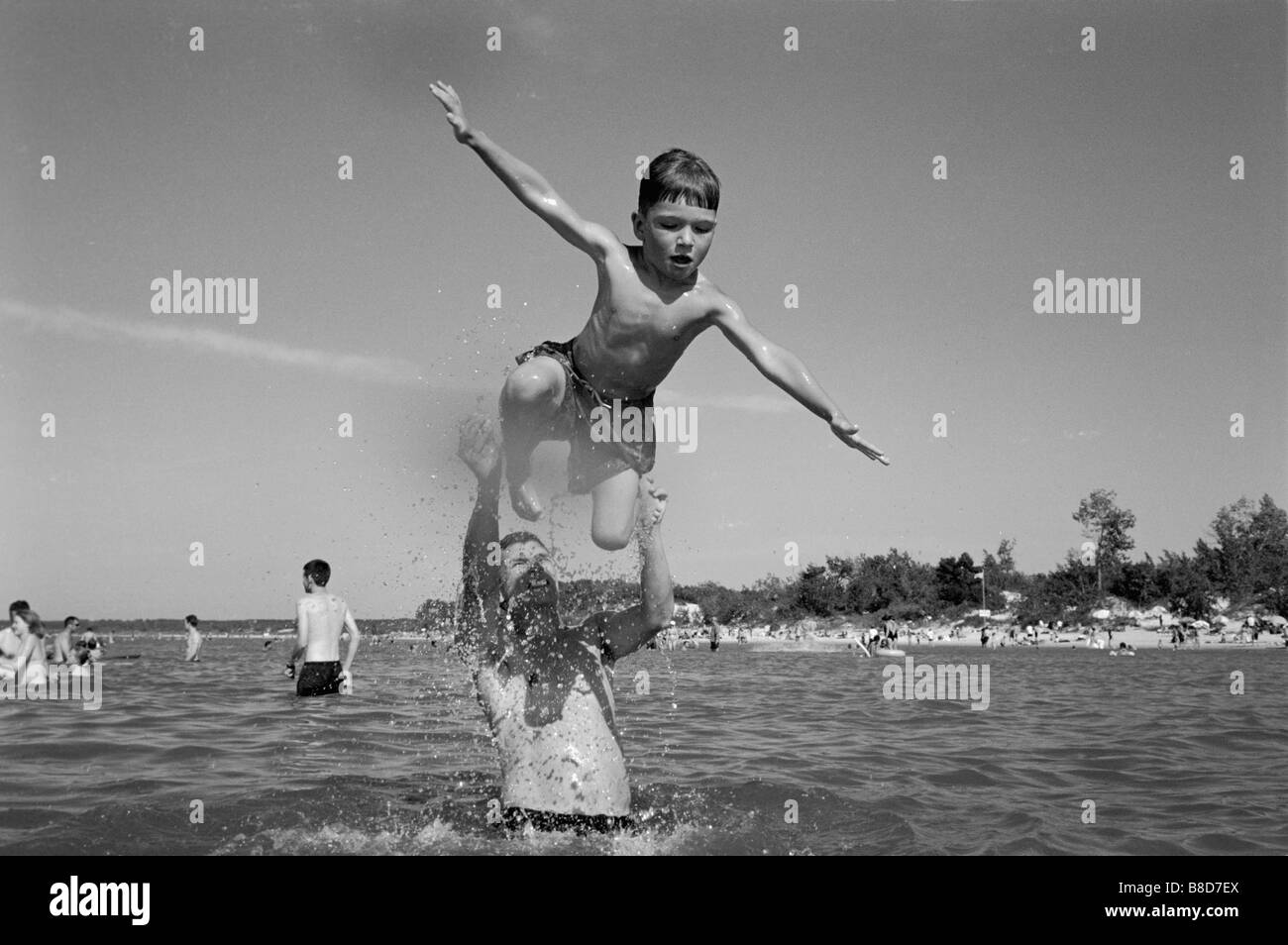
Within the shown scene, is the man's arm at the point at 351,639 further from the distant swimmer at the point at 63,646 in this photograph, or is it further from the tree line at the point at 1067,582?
the tree line at the point at 1067,582

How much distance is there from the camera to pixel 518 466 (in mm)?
6277

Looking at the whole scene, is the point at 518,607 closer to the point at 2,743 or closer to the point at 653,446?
the point at 653,446

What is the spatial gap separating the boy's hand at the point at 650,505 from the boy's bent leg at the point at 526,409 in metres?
0.66

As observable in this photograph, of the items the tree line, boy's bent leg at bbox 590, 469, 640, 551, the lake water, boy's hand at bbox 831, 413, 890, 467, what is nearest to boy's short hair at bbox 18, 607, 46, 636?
the lake water

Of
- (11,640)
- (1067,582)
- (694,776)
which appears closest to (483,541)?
(694,776)

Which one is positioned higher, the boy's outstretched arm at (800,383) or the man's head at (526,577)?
the boy's outstretched arm at (800,383)

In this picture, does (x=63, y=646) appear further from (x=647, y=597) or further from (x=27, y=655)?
(x=647, y=597)

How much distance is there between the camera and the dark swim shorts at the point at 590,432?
241 inches

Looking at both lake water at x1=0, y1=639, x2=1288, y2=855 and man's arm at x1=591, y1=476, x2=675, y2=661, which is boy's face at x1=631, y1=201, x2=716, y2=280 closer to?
man's arm at x1=591, y1=476, x2=675, y2=661

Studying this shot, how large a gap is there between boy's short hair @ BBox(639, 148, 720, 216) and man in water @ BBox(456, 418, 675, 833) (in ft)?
5.18

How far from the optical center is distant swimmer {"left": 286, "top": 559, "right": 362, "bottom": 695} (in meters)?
11.8

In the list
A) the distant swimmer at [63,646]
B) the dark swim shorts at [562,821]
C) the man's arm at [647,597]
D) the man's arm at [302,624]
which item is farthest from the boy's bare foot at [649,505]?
the distant swimmer at [63,646]
